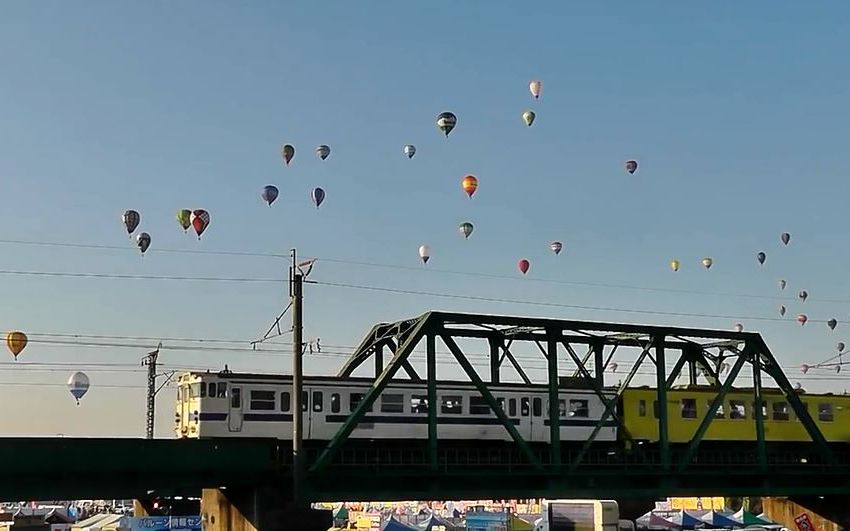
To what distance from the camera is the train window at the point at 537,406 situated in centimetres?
4588

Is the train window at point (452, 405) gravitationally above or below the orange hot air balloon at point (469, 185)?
below

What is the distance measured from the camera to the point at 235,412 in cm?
3931

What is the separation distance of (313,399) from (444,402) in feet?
19.9

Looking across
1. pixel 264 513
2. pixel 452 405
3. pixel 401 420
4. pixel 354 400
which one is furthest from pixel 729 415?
pixel 264 513

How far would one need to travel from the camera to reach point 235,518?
1581 inches

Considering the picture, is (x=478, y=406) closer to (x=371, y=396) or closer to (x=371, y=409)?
(x=371, y=409)

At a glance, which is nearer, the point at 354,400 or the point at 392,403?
the point at 354,400

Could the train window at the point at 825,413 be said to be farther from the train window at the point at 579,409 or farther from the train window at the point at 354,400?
the train window at the point at 354,400

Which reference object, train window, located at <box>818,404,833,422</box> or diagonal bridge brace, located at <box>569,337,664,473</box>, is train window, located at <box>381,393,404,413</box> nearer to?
diagonal bridge brace, located at <box>569,337,664,473</box>

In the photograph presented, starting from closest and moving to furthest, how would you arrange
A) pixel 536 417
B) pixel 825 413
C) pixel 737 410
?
1. pixel 536 417
2. pixel 737 410
3. pixel 825 413

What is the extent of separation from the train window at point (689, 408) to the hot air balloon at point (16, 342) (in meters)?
32.2

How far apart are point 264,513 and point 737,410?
991 inches

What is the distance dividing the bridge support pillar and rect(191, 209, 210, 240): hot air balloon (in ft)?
42.6

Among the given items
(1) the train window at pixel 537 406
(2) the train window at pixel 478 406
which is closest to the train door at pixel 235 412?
(2) the train window at pixel 478 406
